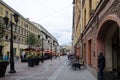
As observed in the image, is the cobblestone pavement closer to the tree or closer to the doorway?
the doorway

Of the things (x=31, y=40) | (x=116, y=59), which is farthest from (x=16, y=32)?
(x=116, y=59)

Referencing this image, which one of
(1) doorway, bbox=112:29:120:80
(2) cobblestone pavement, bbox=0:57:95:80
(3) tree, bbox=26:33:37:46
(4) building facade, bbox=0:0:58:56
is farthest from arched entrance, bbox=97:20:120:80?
(3) tree, bbox=26:33:37:46

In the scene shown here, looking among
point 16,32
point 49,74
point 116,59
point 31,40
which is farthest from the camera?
point 31,40

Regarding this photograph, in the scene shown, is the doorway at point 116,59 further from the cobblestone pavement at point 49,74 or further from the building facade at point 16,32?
the building facade at point 16,32

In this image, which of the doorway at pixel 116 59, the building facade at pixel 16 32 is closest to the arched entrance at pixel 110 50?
the doorway at pixel 116 59

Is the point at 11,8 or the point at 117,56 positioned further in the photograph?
the point at 11,8

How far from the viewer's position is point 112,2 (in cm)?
1006

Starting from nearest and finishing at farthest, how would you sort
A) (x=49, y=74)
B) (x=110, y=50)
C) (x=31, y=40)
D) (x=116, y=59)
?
(x=110, y=50) → (x=116, y=59) → (x=49, y=74) → (x=31, y=40)

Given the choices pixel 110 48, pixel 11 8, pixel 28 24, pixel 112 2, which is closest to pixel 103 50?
pixel 110 48

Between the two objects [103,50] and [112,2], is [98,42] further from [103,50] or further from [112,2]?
[112,2]

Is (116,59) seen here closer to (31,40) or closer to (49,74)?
(49,74)

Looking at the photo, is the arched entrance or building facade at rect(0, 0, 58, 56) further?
building facade at rect(0, 0, 58, 56)

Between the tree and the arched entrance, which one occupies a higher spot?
the tree

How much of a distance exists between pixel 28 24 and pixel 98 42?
A: 70579 mm
